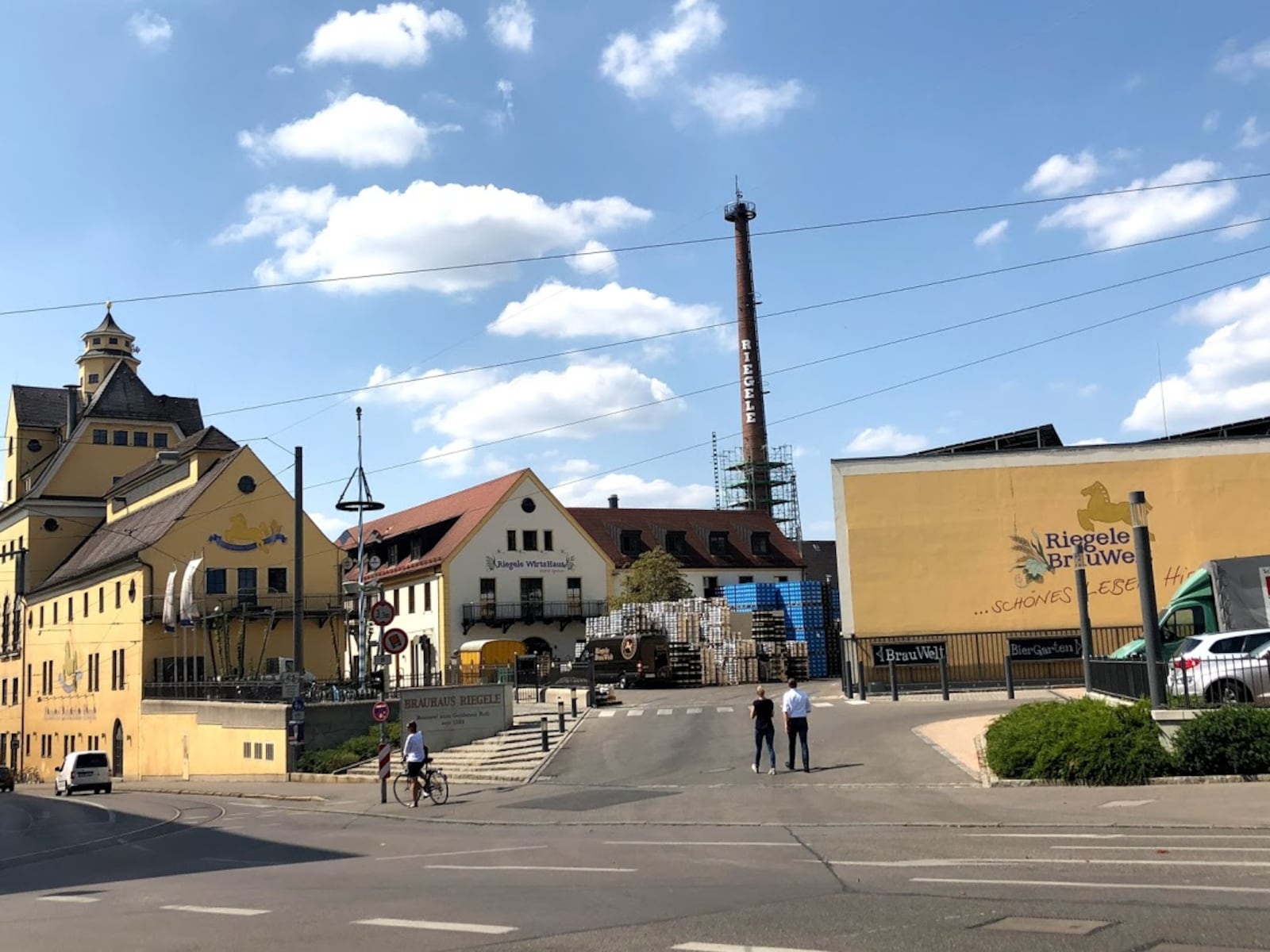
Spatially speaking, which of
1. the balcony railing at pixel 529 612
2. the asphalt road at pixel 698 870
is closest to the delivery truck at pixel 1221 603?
the asphalt road at pixel 698 870

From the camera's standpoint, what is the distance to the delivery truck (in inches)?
1062

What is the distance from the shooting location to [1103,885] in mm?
9328

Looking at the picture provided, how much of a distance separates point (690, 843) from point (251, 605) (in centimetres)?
4068

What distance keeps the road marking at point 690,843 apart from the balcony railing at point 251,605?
35.0m

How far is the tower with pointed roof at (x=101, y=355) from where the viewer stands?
71.4m

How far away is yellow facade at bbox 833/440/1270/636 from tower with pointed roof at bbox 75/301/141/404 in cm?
5236

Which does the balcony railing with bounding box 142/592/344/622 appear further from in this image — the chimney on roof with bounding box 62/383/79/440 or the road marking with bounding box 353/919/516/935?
the road marking with bounding box 353/919/516/935

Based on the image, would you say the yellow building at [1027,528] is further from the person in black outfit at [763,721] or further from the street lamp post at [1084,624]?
the person in black outfit at [763,721]

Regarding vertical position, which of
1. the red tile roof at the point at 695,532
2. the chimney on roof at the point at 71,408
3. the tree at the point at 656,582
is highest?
the chimney on roof at the point at 71,408

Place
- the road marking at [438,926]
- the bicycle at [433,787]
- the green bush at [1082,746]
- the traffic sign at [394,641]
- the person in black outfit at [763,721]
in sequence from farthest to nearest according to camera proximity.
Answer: the traffic sign at [394,641], the bicycle at [433,787], the person in black outfit at [763,721], the green bush at [1082,746], the road marking at [438,926]

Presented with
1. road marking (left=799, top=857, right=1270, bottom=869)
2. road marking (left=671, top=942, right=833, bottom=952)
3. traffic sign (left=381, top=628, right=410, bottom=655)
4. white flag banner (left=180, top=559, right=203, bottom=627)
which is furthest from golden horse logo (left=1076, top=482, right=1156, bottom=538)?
white flag banner (left=180, top=559, right=203, bottom=627)

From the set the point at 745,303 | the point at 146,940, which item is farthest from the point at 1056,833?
the point at 745,303

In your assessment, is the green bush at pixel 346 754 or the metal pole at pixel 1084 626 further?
the green bush at pixel 346 754

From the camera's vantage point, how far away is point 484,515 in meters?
61.2
